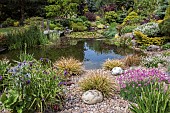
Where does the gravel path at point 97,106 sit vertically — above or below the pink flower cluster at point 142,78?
below

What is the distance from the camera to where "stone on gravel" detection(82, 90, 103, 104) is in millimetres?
4406

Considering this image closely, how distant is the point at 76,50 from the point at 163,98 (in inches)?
333

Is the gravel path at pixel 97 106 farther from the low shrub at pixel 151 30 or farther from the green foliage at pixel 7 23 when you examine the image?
the green foliage at pixel 7 23

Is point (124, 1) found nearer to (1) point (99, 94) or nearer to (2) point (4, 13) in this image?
(2) point (4, 13)

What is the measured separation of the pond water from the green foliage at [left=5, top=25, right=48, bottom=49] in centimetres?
58

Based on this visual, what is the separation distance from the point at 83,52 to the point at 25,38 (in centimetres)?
323

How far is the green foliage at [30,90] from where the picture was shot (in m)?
3.73

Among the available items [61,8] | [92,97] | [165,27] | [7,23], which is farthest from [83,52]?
[7,23]

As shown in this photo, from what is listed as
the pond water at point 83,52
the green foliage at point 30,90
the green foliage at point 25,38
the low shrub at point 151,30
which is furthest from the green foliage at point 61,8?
the green foliage at point 30,90

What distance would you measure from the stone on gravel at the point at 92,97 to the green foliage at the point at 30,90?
20.7 inches

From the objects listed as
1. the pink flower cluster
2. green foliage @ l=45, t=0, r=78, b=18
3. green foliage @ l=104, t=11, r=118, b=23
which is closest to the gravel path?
the pink flower cluster

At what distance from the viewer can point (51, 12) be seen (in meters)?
21.3

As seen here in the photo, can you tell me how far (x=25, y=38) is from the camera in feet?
40.3

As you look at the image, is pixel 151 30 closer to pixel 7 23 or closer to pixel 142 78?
pixel 142 78
